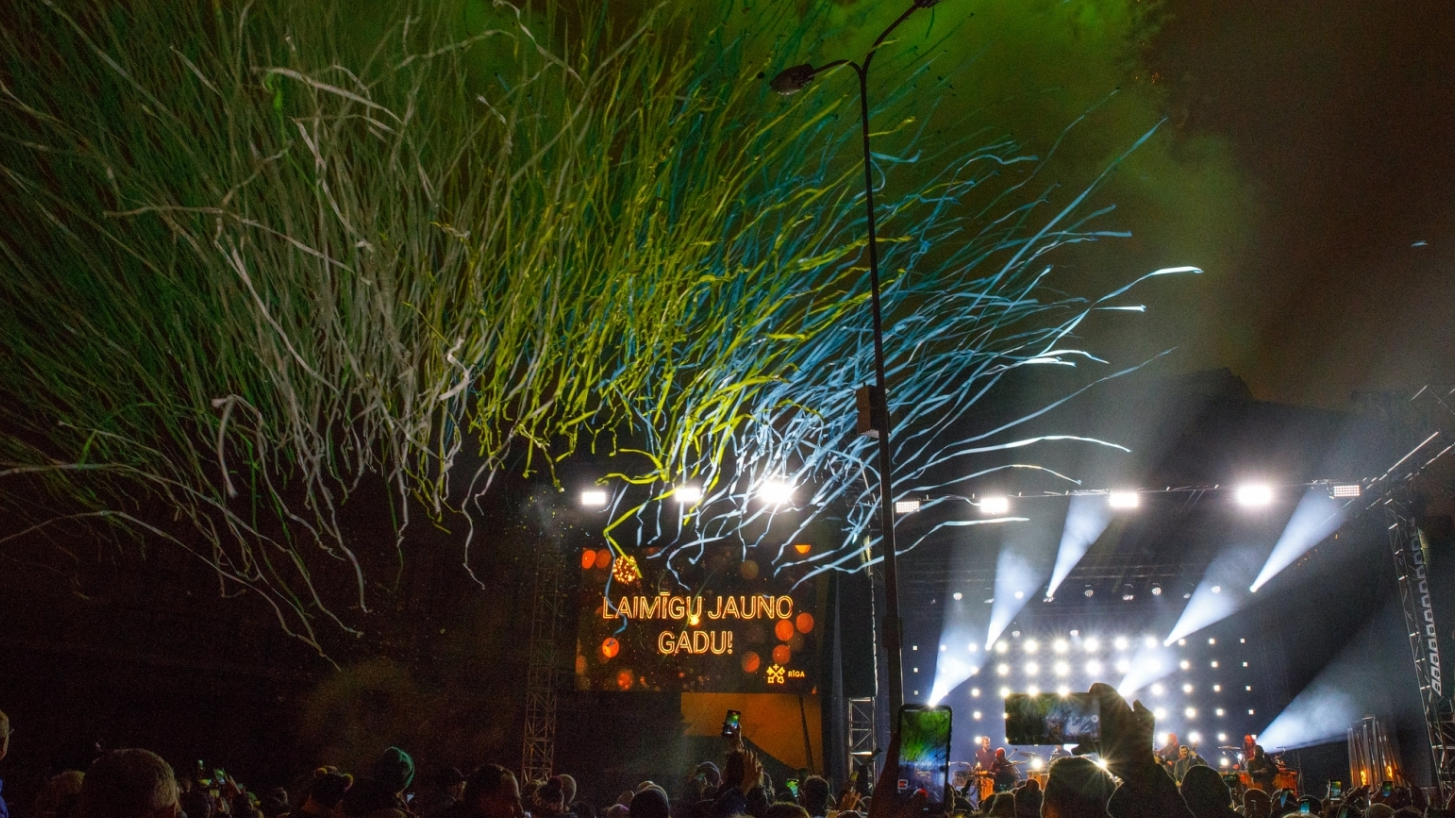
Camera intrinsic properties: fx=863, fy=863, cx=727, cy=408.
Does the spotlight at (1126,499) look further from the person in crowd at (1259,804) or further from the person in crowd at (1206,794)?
the person in crowd at (1206,794)

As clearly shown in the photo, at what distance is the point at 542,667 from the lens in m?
15.4

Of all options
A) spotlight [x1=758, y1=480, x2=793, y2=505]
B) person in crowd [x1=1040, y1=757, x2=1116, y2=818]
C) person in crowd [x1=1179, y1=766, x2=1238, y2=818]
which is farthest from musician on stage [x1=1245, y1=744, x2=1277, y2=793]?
person in crowd [x1=1040, y1=757, x2=1116, y2=818]

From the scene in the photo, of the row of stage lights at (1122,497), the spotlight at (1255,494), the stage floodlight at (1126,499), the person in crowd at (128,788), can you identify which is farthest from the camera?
the stage floodlight at (1126,499)

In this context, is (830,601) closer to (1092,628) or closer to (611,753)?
(611,753)

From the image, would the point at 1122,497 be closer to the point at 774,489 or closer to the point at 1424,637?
the point at 1424,637

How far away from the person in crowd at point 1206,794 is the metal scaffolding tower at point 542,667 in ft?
39.2

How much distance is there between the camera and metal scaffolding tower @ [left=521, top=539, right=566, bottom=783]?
571 inches

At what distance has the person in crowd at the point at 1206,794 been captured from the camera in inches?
153

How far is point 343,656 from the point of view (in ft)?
56.7

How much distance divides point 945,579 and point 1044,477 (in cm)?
445

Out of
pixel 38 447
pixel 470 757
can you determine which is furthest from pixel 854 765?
pixel 38 447

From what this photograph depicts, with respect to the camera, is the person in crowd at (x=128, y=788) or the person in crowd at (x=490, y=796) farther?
the person in crowd at (x=490, y=796)

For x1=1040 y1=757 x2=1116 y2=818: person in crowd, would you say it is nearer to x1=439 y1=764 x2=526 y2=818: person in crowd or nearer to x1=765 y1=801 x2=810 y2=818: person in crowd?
x1=765 y1=801 x2=810 y2=818: person in crowd

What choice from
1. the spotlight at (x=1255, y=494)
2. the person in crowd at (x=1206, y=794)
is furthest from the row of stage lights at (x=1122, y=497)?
the person in crowd at (x=1206, y=794)
